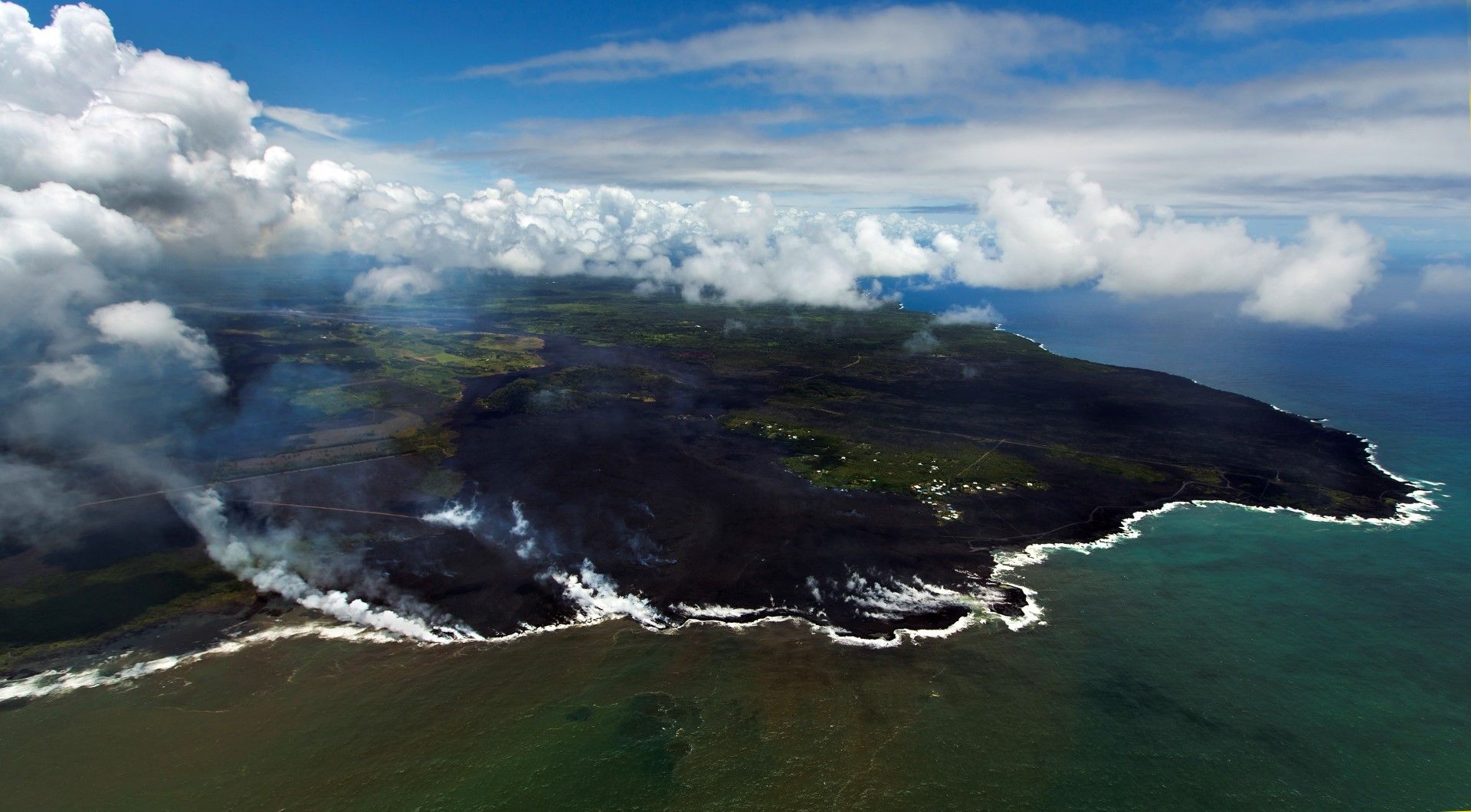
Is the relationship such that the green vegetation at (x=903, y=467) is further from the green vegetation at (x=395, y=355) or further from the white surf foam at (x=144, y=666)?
the green vegetation at (x=395, y=355)

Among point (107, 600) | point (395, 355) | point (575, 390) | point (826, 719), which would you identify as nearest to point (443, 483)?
point (107, 600)

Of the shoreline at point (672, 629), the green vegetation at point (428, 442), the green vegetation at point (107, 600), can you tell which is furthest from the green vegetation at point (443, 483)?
the shoreline at point (672, 629)

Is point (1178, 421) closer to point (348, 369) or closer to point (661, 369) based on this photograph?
point (661, 369)

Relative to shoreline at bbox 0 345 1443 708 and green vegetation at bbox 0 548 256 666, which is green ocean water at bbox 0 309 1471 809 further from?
green vegetation at bbox 0 548 256 666

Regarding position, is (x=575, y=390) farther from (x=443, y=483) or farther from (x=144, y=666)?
(x=144, y=666)

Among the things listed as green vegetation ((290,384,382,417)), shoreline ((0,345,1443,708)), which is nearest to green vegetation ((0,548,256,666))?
shoreline ((0,345,1443,708))
